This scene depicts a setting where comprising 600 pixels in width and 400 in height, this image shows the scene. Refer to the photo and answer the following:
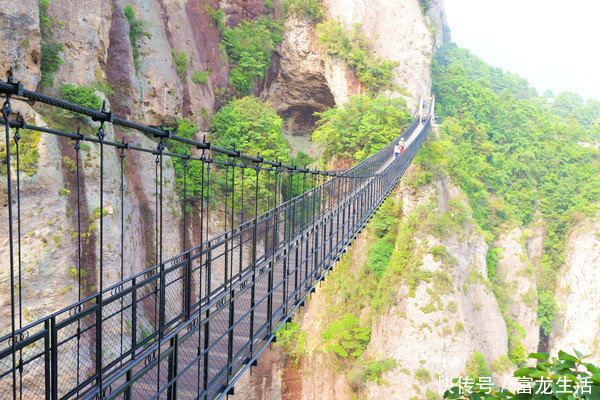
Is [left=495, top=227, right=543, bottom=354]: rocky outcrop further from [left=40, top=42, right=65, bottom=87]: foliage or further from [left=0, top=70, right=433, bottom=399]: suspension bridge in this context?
[left=40, top=42, right=65, bottom=87]: foliage

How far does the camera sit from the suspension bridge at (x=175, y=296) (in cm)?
187

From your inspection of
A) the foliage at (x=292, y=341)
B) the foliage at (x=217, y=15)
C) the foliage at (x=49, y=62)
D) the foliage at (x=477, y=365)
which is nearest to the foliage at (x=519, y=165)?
the foliage at (x=477, y=365)

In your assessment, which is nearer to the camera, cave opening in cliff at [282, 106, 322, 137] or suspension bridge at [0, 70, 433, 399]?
suspension bridge at [0, 70, 433, 399]

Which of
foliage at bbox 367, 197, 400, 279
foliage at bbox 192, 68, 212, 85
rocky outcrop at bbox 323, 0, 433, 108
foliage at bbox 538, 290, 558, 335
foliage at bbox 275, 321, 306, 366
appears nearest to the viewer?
foliage at bbox 367, 197, 400, 279

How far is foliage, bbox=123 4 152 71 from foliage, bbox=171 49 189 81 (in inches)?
46.8

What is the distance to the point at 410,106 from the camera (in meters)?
17.0

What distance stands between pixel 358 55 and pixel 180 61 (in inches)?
296

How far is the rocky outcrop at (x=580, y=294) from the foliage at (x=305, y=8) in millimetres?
15813

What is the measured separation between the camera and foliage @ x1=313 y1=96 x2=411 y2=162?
46.8 feet

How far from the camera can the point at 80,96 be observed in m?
8.68

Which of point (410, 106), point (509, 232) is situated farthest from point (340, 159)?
point (509, 232)

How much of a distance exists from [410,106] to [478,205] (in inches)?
213

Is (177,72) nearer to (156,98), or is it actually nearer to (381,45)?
(156,98)

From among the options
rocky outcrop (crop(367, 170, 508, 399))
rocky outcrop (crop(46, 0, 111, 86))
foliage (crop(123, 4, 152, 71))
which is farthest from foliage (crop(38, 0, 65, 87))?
rocky outcrop (crop(367, 170, 508, 399))
